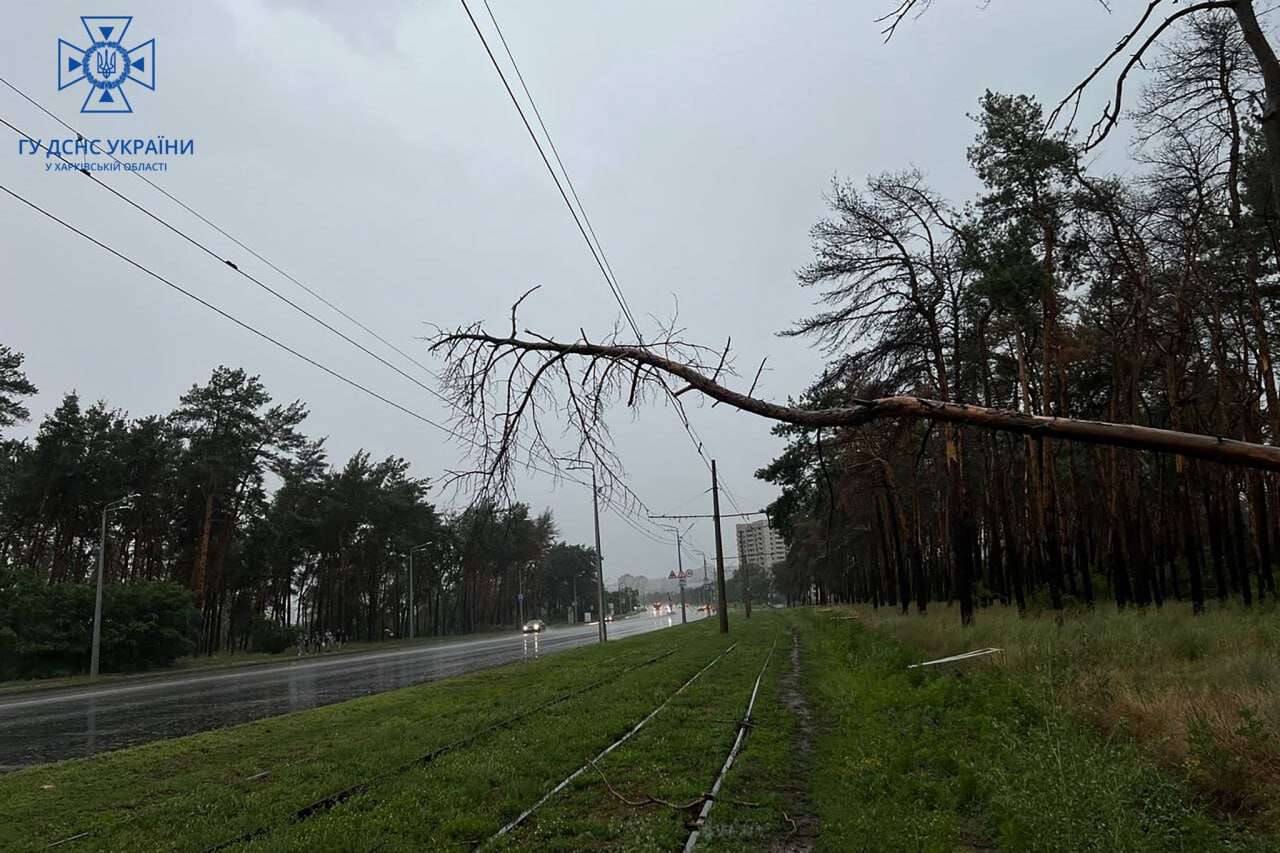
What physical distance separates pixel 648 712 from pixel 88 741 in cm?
943

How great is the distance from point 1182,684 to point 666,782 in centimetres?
610

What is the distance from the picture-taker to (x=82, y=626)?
3334 cm

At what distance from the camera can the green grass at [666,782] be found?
5711mm

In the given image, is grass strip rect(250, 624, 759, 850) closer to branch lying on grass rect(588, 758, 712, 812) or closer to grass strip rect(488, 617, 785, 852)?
grass strip rect(488, 617, 785, 852)

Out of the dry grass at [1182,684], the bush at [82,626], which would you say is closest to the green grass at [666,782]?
the dry grass at [1182,684]

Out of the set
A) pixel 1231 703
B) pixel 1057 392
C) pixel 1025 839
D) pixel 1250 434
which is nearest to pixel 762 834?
pixel 1025 839

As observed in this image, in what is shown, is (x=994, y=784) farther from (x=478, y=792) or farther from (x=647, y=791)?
(x=478, y=792)

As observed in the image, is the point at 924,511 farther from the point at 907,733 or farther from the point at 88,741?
the point at 88,741

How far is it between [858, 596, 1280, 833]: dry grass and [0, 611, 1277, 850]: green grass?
303mm

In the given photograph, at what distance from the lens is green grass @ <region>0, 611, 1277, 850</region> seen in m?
5.71

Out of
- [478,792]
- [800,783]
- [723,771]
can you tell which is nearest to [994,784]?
[800,783]

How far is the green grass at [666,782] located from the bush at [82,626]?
1078 inches

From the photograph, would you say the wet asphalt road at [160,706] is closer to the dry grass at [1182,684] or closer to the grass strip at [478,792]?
the grass strip at [478,792]

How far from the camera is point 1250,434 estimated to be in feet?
63.4
